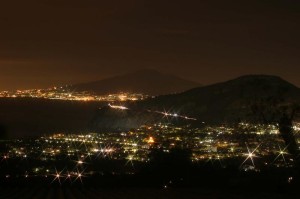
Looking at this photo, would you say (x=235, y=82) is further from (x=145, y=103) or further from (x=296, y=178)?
(x=296, y=178)

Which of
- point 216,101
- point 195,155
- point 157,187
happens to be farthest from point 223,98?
point 157,187

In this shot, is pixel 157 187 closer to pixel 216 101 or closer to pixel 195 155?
pixel 195 155

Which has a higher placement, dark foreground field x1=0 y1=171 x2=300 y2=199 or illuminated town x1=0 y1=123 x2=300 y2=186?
dark foreground field x1=0 y1=171 x2=300 y2=199

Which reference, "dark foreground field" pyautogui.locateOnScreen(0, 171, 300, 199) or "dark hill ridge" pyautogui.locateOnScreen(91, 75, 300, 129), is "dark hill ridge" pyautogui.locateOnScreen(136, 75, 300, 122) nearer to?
"dark hill ridge" pyautogui.locateOnScreen(91, 75, 300, 129)

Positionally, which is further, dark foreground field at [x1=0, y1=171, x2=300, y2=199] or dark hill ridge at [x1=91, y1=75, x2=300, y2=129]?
dark hill ridge at [x1=91, y1=75, x2=300, y2=129]

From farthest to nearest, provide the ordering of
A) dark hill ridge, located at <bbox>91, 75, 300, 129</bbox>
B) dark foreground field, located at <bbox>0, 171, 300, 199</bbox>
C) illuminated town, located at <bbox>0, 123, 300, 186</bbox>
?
dark hill ridge, located at <bbox>91, 75, 300, 129</bbox>
illuminated town, located at <bbox>0, 123, 300, 186</bbox>
dark foreground field, located at <bbox>0, 171, 300, 199</bbox>

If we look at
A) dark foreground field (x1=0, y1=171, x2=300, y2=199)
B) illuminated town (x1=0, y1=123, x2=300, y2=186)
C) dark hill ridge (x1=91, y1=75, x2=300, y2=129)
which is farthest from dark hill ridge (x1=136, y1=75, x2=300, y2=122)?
dark foreground field (x1=0, y1=171, x2=300, y2=199)

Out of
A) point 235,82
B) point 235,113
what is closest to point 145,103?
point 235,82

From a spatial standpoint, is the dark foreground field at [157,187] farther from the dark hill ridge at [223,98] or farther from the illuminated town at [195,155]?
the dark hill ridge at [223,98]
